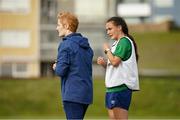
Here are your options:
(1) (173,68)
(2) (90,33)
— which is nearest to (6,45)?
(2) (90,33)

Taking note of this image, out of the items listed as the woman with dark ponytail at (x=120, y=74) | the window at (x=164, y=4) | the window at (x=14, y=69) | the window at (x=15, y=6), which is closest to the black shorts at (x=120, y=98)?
the woman with dark ponytail at (x=120, y=74)

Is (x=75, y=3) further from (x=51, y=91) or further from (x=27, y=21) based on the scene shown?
(x=51, y=91)

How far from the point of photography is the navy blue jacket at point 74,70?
985 cm

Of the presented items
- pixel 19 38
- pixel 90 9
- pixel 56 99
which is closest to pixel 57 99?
pixel 56 99

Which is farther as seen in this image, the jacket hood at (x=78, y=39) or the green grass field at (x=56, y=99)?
the green grass field at (x=56, y=99)

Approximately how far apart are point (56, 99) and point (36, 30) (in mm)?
19321

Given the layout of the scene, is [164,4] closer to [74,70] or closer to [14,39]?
[14,39]

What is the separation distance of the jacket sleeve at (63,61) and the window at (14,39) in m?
51.0

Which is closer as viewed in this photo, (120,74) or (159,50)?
(120,74)

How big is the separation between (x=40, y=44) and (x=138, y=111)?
21833mm

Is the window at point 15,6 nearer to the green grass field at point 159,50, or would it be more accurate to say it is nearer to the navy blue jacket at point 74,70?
the green grass field at point 159,50

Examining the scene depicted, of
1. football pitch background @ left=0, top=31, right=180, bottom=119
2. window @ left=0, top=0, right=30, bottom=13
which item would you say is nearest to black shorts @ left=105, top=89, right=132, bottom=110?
football pitch background @ left=0, top=31, right=180, bottom=119

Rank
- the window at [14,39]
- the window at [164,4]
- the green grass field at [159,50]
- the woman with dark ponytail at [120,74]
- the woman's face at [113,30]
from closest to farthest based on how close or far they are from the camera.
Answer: the woman with dark ponytail at [120,74], the woman's face at [113,30], the window at [14,39], the green grass field at [159,50], the window at [164,4]

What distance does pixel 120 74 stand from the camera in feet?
34.7
